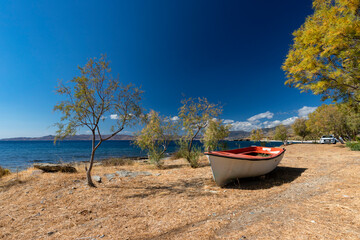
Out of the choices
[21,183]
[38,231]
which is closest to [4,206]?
[21,183]

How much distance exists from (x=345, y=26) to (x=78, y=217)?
36.7ft

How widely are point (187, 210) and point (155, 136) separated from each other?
9461 millimetres

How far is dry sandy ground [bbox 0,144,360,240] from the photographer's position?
3098 millimetres

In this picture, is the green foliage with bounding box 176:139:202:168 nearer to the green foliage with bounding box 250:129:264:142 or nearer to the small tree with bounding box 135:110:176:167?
the small tree with bounding box 135:110:176:167

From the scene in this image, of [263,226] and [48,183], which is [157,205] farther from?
[48,183]

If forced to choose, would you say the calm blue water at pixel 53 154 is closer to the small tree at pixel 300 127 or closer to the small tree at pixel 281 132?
the small tree at pixel 281 132

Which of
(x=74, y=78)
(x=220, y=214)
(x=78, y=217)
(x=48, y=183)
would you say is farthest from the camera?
(x=48, y=183)

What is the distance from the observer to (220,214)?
3951mm

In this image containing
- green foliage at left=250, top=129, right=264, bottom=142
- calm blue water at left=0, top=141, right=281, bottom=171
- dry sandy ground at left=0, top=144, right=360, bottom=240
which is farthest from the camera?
green foliage at left=250, top=129, right=264, bottom=142

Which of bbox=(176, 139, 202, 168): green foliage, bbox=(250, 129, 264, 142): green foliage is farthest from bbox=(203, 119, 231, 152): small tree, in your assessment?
bbox=(250, 129, 264, 142): green foliage

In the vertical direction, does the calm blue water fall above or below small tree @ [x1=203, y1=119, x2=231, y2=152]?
below

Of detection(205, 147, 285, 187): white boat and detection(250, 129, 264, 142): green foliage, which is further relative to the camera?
detection(250, 129, 264, 142): green foliage

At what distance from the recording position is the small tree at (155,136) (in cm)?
1302

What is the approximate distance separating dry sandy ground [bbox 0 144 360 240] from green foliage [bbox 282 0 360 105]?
456 cm
